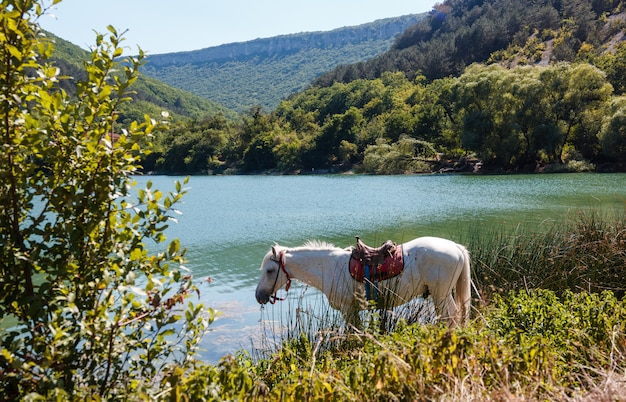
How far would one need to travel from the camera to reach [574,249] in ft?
21.8

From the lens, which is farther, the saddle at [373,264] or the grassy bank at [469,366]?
the saddle at [373,264]

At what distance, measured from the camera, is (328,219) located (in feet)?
71.8

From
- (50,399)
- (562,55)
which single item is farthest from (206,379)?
(562,55)

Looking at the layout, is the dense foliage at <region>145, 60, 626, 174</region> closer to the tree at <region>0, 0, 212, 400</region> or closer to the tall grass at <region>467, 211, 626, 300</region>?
the tall grass at <region>467, 211, 626, 300</region>

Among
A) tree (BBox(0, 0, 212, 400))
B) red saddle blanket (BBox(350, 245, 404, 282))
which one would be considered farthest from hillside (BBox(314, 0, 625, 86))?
tree (BBox(0, 0, 212, 400))

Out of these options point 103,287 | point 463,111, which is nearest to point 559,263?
A: point 103,287

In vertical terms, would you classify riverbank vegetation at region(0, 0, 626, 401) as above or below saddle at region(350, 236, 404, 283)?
above

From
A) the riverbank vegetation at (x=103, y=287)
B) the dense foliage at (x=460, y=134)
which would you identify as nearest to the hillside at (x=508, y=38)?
the dense foliage at (x=460, y=134)

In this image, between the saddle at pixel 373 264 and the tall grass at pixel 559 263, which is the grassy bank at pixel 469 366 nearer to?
the saddle at pixel 373 264

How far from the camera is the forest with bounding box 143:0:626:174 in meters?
41.5

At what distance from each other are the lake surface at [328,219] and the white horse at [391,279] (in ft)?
7.56

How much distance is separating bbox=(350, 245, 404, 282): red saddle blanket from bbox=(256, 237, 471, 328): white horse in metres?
0.07

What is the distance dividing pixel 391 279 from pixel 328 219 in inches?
648

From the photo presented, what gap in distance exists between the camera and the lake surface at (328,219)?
10.2 metres
